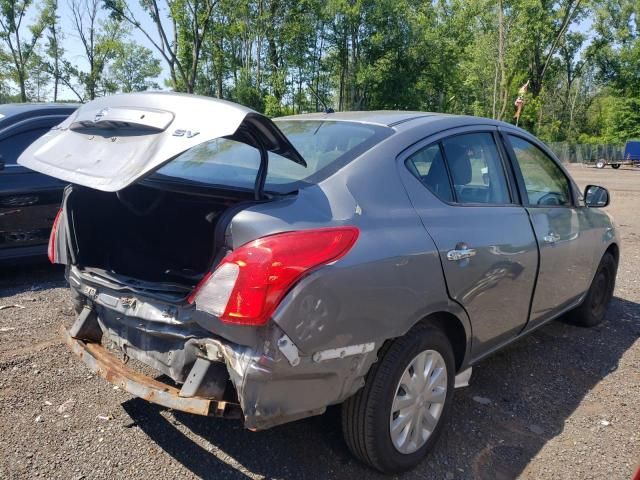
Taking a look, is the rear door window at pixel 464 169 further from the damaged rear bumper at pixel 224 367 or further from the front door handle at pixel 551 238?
the damaged rear bumper at pixel 224 367

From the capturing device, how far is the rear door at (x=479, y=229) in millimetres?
2744

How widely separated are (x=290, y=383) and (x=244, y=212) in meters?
0.70

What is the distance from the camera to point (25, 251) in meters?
5.34

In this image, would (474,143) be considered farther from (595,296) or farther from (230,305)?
(595,296)

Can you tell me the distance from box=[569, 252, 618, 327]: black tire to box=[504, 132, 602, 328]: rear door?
0.33 meters

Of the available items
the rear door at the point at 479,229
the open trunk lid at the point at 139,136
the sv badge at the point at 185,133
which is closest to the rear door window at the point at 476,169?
the rear door at the point at 479,229

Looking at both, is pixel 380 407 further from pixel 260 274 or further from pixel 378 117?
pixel 378 117

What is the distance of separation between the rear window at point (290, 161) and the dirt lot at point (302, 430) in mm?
1159

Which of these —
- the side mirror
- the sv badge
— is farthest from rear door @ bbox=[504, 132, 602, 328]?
the sv badge

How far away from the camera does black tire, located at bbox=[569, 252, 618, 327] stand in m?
4.67

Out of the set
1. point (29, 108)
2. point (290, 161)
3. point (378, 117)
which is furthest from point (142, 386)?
point (29, 108)

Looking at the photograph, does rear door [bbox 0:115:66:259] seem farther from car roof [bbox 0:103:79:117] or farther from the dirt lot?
the dirt lot

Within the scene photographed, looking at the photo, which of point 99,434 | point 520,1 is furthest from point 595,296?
point 520,1

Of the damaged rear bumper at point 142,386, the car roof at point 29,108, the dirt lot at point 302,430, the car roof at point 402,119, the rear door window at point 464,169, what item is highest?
the car roof at point 29,108
